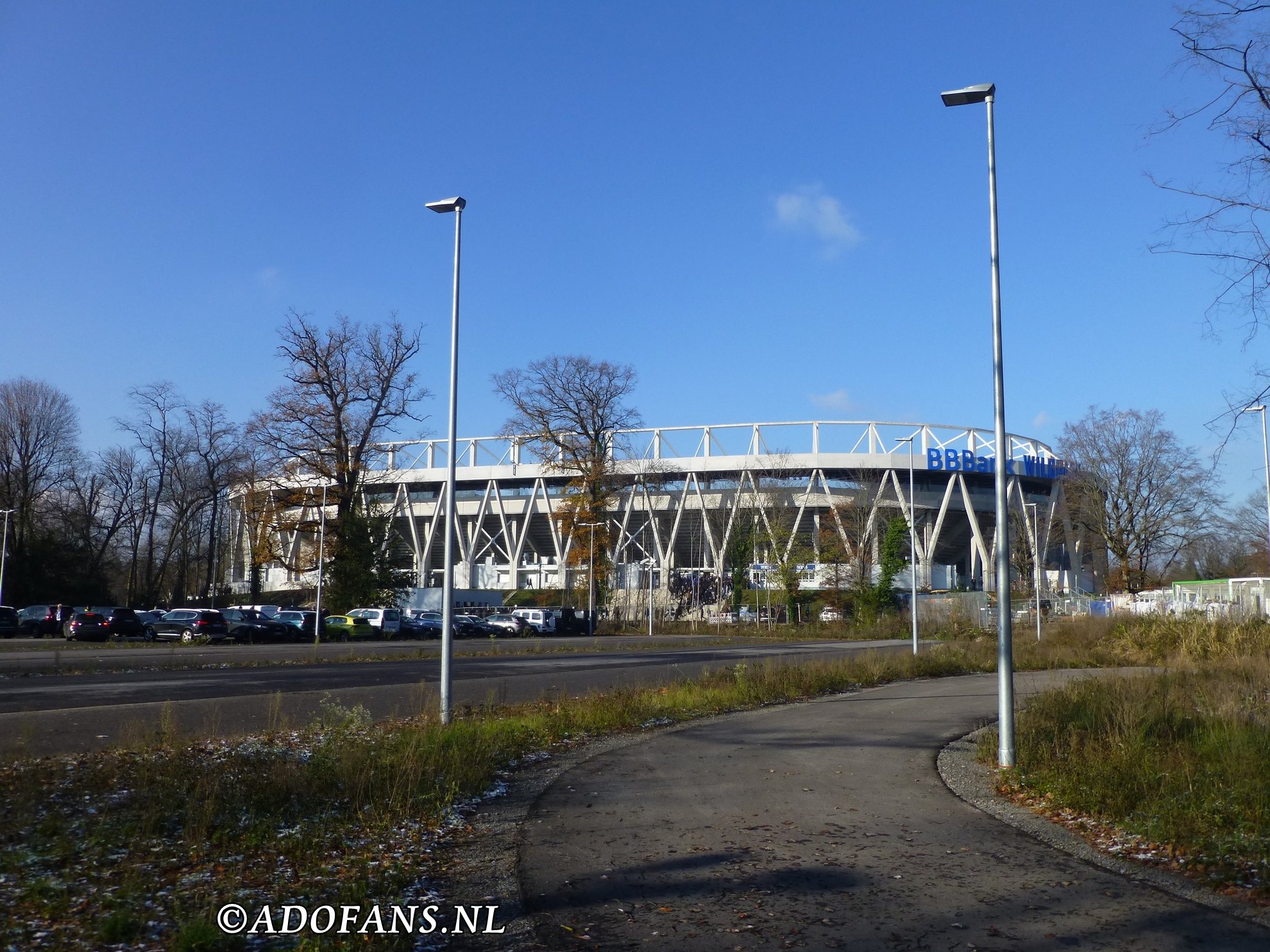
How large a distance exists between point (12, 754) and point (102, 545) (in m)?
61.9

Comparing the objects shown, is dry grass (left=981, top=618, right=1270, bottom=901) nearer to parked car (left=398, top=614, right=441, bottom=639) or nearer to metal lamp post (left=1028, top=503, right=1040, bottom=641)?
metal lamp post (left=1028, top=503, right=1040, bottom=641)

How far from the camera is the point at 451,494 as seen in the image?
15.1 metres

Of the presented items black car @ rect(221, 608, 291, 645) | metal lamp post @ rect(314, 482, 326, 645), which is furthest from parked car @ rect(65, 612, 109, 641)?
metal lamp post @ rect(314, 482, 326, 645)

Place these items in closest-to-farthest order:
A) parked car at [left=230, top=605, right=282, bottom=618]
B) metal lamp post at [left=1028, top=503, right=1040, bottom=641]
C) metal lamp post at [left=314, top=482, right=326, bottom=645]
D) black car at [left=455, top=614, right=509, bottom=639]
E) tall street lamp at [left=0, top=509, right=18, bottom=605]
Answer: metal lamp post at [left=1028, top=503, right=1040, bottom=641], metal lamp post at [left=314, top=482, right=326, bottom=645], parked car at [left=230, top=605, right=282, bottom=618], tall street lamp at [left=0, top=509, right=18, bottom=605], black car at [left=455, top=614, right=509, bottom=639]

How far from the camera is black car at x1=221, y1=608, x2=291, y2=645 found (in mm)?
Answer: 46562

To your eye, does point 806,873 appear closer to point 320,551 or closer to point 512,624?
point 320,551

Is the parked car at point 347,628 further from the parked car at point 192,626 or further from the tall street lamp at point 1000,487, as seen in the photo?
the tall street lamp at point 1000,487

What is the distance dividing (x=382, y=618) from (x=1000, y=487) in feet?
148

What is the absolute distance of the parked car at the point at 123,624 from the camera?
45.0m

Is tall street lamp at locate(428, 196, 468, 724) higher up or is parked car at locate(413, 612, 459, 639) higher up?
tall street lamp at locate(428, 196, 468, 724)

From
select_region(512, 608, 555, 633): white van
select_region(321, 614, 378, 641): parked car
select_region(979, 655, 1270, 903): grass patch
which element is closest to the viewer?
select_region(979, 655, 1270, 903): grass patch

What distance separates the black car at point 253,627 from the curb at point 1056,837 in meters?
40.7

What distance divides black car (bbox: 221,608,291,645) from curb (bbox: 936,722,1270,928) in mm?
40728

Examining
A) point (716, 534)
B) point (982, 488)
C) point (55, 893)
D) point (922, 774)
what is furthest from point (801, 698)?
point (982, 488)
